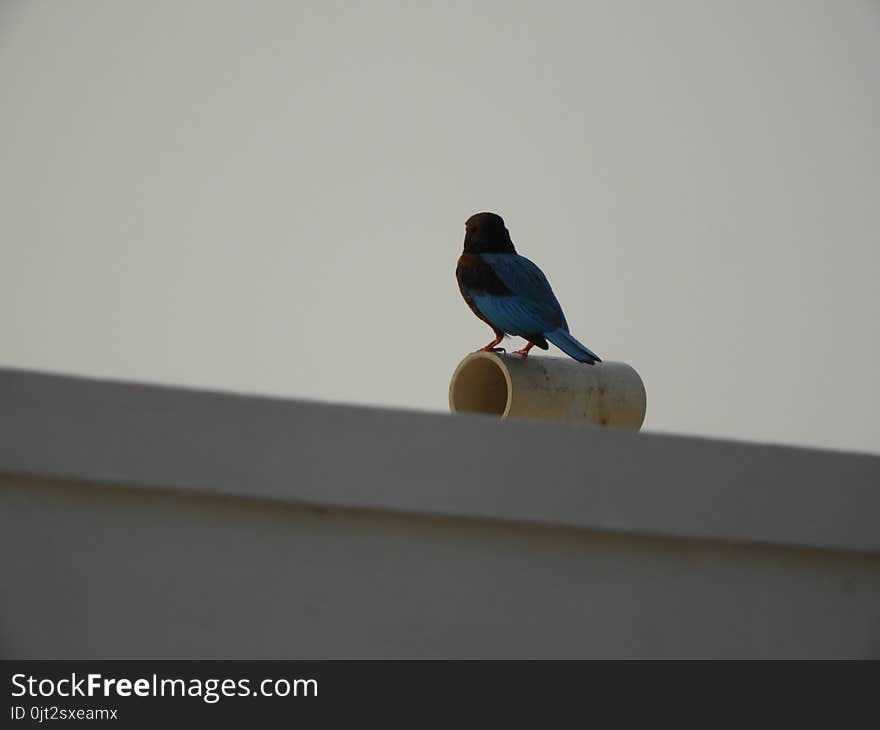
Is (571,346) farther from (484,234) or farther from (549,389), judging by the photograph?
(484,234)

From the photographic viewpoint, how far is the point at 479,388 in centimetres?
444

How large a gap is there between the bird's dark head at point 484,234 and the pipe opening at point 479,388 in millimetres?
530

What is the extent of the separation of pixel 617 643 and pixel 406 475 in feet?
1.79

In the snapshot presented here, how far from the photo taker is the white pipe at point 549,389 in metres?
4.00

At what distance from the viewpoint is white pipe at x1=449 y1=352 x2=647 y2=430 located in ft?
13.1

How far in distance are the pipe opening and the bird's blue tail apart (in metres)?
0.29

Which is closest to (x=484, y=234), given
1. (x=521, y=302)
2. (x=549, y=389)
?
(x=521, y=302)

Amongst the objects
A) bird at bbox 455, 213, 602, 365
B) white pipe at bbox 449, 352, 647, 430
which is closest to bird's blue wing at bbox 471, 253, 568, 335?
bird at bbox 455, 213, 602, 365

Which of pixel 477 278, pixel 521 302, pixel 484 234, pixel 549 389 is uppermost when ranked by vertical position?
pixel 484 234

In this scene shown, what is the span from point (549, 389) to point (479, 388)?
0.47m

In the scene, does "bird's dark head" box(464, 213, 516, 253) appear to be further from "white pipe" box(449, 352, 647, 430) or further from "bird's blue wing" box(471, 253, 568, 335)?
"white pipe" box(449, 352, 647, 430)

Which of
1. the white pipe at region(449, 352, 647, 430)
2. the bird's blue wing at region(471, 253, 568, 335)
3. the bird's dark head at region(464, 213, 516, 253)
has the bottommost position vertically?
the white pipe at region(449, 352, 647, 430)

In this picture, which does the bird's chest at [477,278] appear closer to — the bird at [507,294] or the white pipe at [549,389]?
the bird at [507,294]
